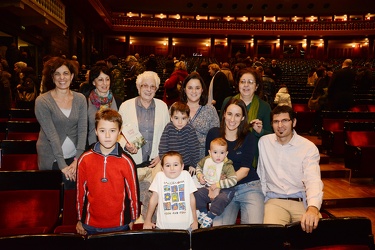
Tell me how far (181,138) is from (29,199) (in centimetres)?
121

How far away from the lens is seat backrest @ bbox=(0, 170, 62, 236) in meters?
2.56

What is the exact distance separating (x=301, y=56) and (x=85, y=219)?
84.3 ft

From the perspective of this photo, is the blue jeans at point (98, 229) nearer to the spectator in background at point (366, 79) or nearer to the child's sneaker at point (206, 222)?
the child's sneaker at point (206, 222)

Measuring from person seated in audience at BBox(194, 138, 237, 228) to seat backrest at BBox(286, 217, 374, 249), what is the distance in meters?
0.74

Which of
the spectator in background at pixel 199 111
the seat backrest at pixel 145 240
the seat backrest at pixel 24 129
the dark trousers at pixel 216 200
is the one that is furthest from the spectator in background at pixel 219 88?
the seat backrest at pixel 145 240

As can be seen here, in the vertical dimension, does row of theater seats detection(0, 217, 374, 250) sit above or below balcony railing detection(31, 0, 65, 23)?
below

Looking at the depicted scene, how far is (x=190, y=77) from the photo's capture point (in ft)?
10.4

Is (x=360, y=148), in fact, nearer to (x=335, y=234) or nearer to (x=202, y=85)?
(x=202, y=85)

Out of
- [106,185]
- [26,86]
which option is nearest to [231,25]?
[26,86]

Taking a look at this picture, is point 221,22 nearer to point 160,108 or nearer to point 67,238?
point 160,108

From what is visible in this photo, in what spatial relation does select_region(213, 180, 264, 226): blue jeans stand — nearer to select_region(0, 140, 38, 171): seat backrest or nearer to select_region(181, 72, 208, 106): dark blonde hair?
select_region(181, 72, 208, 106): dark blonde hair

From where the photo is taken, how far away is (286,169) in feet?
8.89

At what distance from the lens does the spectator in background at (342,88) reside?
6.05 metres

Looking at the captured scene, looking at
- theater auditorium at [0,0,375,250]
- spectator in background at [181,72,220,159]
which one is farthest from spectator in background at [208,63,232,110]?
spectator in background at [181,72,220,159]
